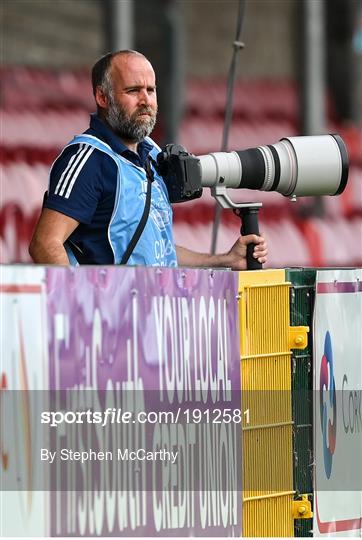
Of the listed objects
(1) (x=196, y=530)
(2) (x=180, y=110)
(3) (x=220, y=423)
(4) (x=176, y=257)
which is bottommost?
(1) (x=196, y=530)

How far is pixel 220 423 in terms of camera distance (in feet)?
16.4

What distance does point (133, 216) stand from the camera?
5484 mm

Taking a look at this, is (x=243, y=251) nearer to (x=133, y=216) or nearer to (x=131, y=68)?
(x=133, y=216)

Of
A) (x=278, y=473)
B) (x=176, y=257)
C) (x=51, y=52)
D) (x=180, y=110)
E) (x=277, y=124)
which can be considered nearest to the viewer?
(x=278, y=473)

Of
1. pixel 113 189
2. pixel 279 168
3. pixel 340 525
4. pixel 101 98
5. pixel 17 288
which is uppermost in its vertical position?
pixel 101 98

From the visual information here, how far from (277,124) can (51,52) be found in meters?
4.17

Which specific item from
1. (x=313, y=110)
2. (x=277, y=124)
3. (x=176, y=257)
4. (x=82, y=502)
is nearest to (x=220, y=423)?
(x=82, y=502)

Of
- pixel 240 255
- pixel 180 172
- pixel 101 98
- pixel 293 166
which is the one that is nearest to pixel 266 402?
pixel 240 255

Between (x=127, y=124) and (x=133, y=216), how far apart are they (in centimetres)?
34

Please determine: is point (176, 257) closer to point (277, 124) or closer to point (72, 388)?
point (72, 388)

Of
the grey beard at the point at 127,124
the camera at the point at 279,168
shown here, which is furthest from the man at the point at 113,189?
the camera at the point at 279,168

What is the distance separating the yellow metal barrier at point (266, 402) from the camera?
5148 millimetres

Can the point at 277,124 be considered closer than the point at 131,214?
No

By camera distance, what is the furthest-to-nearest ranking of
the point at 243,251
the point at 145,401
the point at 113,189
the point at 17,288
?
the point at 243,251, the point at 113,189, the point at 145,401, the point at 17,288
